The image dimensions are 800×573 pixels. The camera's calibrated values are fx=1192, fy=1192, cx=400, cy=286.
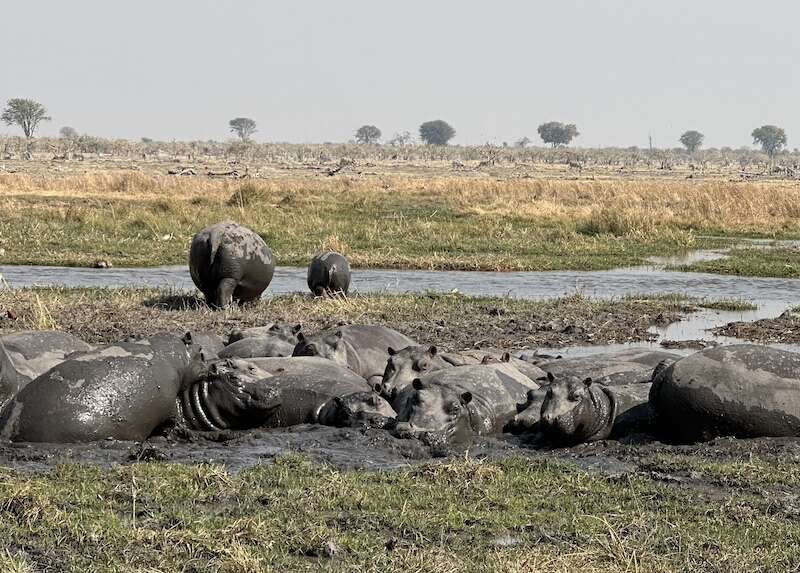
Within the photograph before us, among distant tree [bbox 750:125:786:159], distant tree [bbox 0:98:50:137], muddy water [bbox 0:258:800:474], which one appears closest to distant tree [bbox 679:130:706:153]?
distant tree [bbox 750:125:786:159]

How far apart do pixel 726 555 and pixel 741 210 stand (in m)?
25.7

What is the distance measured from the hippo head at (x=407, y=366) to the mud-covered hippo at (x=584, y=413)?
1.15 metres

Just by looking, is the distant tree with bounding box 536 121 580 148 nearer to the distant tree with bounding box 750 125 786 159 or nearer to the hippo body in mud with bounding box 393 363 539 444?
the distant tree with bounding box 750 125 786 159

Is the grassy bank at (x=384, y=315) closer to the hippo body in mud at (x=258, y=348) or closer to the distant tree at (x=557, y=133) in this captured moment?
the hippo body in mud at (x=258, y=348)

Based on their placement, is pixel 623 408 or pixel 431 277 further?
pixel 431 277

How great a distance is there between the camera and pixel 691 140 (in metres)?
141

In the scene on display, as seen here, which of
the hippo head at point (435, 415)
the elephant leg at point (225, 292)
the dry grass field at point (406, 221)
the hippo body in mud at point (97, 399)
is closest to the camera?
the hippo body in mud at point (97, 399)

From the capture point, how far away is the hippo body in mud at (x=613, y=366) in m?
9.90

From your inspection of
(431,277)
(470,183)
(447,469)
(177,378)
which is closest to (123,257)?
(431,277)

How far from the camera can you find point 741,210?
99.3ft

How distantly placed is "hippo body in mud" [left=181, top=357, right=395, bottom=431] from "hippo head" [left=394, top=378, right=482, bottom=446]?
0.93ft

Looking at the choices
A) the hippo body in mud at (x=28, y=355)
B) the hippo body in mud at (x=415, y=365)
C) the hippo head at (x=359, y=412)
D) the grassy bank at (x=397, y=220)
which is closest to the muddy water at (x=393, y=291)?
the hippo head at (x=359, y=412)

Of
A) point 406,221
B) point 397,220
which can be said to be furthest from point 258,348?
point 397,220

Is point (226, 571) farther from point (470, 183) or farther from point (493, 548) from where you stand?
point (470, 183)
